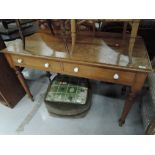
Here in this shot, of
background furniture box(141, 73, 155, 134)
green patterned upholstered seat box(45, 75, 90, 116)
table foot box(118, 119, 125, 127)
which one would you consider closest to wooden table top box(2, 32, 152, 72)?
background furniture box(141, 73, 155, 134)

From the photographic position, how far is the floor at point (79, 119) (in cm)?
136

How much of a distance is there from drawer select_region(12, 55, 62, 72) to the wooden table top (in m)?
0.05

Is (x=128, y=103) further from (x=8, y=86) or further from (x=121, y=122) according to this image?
(x=8, y=86)

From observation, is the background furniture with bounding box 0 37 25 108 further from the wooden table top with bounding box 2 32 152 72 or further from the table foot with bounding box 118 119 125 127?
the table foot with bounding box 118 119 125 127

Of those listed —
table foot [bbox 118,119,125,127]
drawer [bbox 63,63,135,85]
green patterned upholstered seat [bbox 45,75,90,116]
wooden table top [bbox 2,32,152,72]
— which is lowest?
table foot [bbox 118,119,125,127]

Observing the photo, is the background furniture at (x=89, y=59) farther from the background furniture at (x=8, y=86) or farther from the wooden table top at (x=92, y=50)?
the background furniture at (x=8, y=86)

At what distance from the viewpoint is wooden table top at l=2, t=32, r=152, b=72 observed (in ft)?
3.08

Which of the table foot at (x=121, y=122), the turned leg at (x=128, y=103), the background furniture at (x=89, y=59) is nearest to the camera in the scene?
the background furniture at (x=89, y=59)

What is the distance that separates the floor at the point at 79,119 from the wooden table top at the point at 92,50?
0.70 metres

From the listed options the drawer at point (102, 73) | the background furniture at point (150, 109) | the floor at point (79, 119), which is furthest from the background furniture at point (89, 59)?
the floor at point (79, 119)

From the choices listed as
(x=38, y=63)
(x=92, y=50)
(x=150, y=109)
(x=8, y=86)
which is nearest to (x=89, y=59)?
(x=92, y=50)

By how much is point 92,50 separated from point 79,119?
28.8 inches

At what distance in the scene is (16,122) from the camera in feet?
4.83
